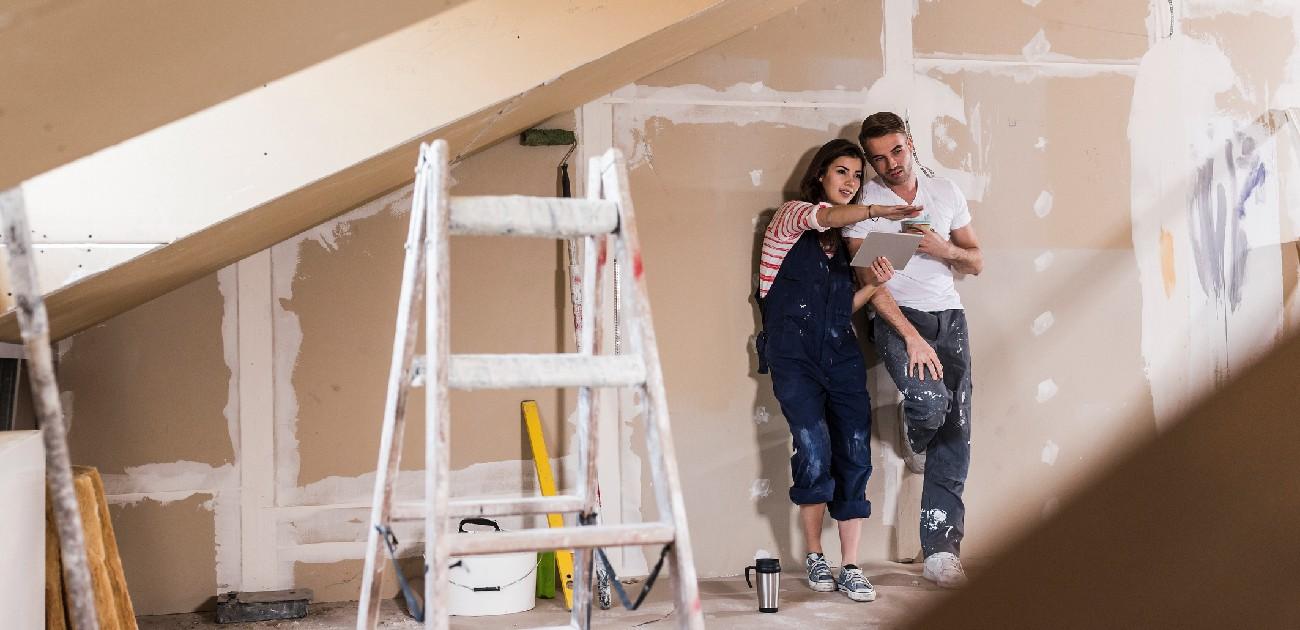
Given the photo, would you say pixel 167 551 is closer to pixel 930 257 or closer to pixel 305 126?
pixel 305 126

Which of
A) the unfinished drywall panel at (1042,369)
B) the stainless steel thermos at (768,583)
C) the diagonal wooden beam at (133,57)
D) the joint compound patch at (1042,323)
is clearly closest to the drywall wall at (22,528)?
the diagonal wooden beam at (133,57)

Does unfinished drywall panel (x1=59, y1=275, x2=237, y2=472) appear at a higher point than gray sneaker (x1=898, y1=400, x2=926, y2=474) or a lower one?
higher

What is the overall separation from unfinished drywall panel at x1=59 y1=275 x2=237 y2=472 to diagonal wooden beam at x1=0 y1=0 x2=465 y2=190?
2101 mm

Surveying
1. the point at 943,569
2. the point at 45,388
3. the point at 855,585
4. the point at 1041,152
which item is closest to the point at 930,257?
the point at 1041,152

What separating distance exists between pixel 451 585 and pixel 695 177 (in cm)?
151

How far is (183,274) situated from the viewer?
112 inches

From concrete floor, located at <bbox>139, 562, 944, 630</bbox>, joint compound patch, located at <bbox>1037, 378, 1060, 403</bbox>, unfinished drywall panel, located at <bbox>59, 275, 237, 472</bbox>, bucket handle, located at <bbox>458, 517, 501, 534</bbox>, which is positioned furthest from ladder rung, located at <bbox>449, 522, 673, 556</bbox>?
joint compound patch, located at <bbox>1037, 378, 1060, 403</bbox>

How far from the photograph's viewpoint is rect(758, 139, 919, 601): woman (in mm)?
3336

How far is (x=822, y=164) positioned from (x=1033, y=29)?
1.01 meters

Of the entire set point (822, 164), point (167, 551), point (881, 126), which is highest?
point (881, 126)

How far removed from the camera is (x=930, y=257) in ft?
11.8

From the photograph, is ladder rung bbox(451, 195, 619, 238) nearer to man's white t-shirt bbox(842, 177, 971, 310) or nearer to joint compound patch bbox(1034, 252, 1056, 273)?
man's white t-shirt bbox(842, 177, 971, 310)

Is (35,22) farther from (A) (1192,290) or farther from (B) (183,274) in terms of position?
(A) (1192,290)

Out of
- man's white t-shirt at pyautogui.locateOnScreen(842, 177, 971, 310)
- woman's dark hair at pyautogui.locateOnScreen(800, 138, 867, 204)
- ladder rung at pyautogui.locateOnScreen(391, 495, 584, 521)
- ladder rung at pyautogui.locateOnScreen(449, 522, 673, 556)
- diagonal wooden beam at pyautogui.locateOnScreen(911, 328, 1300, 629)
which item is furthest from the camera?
man's white t-shirt at pyautogui.locateOnScreen(842, 177, 971, 310)
